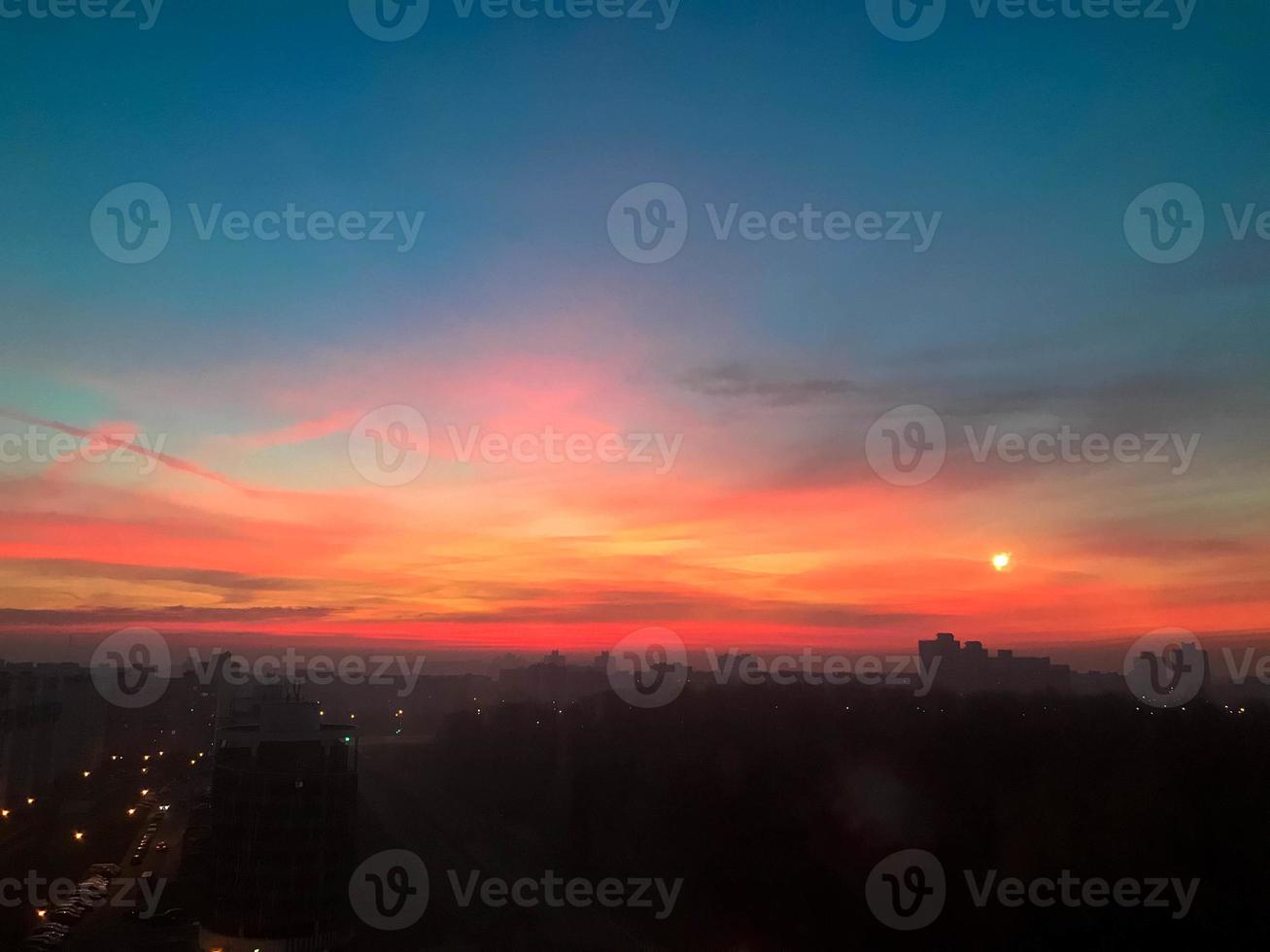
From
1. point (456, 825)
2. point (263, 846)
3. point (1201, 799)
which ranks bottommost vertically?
point (456, 825)

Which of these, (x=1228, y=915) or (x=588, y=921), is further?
(x=588, y=921)

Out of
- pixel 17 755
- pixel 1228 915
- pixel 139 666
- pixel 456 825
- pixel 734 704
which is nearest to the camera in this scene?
pixel 1228 915

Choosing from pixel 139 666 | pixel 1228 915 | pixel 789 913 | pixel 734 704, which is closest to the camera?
pixel 1228 915

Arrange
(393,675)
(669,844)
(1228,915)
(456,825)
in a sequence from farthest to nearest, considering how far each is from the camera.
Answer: (393,675), (456,825), (669,844), (1228,915)

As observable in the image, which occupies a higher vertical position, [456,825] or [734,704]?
[734,704]

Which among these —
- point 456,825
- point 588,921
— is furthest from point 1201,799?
point 456,825

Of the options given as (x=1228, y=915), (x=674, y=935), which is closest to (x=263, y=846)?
(x=674, y=935)

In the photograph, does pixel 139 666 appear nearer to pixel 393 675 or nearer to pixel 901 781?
pixel 393 675

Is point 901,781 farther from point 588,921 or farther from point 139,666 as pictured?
point 139,666

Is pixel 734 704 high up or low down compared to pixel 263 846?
up
